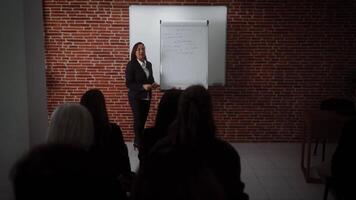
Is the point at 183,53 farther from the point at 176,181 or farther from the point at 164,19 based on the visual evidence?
the point at 176,181

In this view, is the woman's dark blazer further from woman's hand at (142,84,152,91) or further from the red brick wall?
the red brick wall

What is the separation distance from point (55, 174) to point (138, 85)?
4517 mm

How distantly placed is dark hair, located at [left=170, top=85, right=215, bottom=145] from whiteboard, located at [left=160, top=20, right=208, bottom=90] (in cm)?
369

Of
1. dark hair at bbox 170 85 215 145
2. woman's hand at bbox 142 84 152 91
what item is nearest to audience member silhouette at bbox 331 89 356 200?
dark hair at bbox 170 85 215 145

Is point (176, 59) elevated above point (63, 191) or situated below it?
above

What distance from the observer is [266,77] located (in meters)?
6.38

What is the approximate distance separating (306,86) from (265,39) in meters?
1.04

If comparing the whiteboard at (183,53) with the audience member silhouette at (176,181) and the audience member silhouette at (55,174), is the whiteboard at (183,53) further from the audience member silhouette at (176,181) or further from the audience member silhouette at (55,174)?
the audience member silhouette at (55,174)

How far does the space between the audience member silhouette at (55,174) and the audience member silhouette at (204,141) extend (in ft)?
2.92

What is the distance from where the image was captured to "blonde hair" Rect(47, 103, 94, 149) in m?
2.14

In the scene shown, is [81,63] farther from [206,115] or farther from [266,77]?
[206,115]

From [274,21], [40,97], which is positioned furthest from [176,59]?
[40,97]

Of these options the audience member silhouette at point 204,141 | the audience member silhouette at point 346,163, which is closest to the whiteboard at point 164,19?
the audience member silhouette at point 346,163

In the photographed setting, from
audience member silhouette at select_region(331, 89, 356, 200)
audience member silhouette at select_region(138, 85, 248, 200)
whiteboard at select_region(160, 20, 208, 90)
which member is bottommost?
audience member silhouette at select_region(331, 89, 356, 200)
